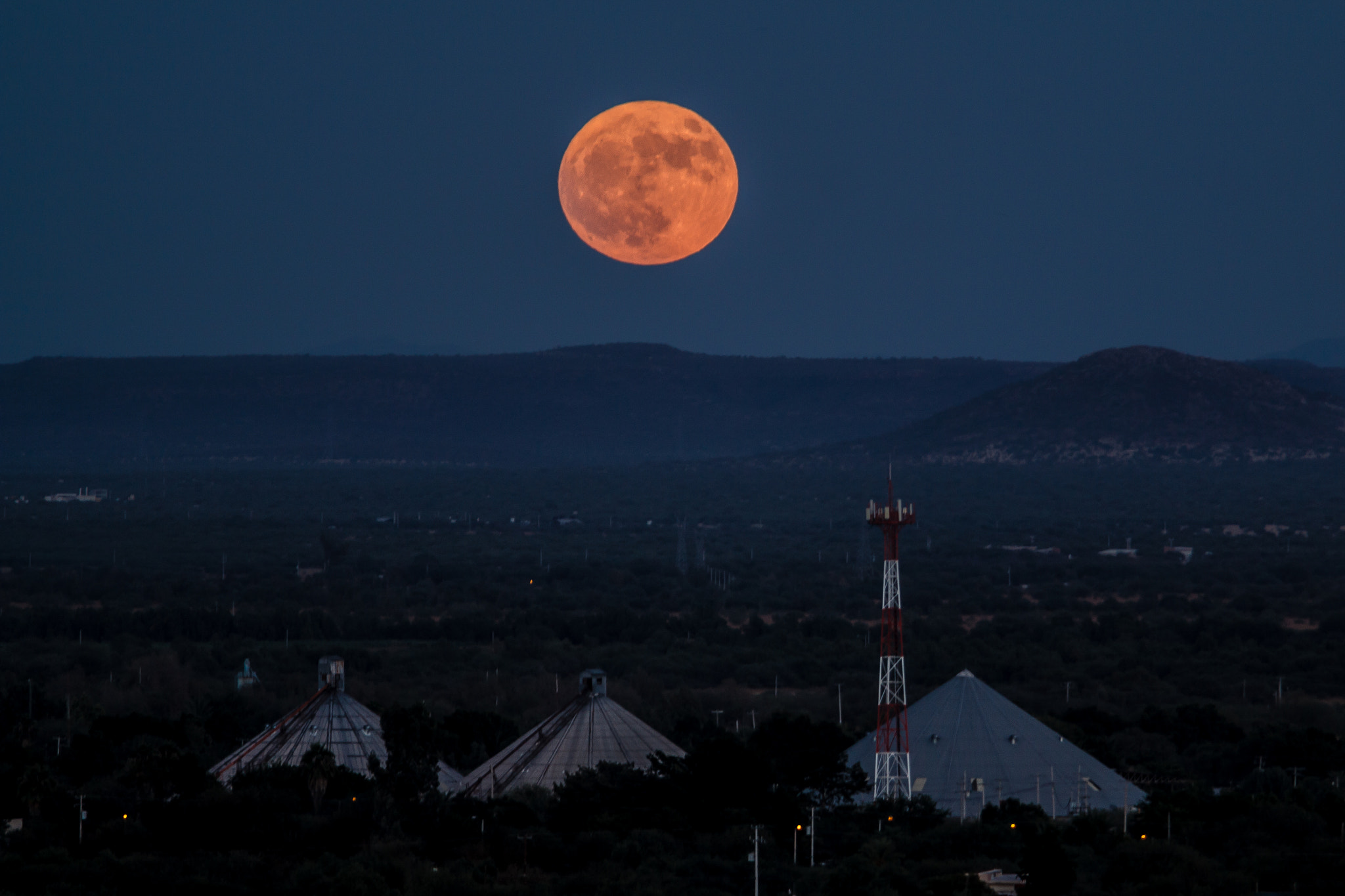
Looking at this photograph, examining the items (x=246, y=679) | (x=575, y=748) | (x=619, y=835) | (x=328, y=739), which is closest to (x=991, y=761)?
(x=575, y=748)

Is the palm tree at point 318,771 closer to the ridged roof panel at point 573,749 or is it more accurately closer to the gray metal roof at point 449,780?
the gray metal roof at point 449,780

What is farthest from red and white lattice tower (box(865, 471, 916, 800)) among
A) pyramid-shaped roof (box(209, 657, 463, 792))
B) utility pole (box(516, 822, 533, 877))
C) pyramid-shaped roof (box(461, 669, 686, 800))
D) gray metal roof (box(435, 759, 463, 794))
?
pyramid-shaped roof (box(209, 657, 463, 792))

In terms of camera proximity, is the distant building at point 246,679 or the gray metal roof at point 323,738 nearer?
the gray metal roof at point 323,738

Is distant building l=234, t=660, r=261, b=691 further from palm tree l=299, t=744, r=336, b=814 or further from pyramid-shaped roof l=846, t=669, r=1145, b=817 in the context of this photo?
pyramid-shaped roof l=846, t=669, r=1145, b=817

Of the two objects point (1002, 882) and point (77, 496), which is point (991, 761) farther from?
point (77, 496)

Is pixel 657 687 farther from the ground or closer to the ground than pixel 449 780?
closer to the ground

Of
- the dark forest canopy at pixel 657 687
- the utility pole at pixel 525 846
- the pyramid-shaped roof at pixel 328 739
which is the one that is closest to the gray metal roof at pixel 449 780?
the pyramid-shaped roof at pixel 328 739

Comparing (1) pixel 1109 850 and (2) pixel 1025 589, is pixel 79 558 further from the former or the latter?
(1) pixel 1109 850
